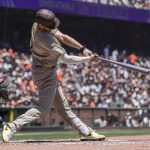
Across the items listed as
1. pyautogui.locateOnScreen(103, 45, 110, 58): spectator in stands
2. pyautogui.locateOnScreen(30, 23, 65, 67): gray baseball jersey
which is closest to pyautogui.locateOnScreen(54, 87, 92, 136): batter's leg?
pyautogui.locateOnScreen(30, 23, 65, 67): gray baseball jersey

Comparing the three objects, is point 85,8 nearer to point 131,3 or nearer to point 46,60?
point 131,3

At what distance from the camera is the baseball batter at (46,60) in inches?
290

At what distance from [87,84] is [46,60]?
43.4ft

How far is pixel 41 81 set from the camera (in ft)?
25.1

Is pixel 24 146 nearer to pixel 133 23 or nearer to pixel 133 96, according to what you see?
pixel 133 96

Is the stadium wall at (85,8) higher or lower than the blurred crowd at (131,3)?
lower

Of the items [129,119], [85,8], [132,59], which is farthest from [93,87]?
[85,8]

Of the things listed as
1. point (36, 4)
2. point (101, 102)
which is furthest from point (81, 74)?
point (36, 4)

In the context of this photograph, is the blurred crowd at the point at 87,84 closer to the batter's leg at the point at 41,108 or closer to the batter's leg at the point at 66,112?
the batter's leg at the point at 66,112

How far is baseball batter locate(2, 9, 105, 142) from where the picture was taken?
290 inches

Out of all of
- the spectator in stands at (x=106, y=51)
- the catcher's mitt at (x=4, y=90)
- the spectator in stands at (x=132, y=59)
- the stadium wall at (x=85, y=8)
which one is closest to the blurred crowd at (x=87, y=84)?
the spectator in stands at (x=132, y=59)

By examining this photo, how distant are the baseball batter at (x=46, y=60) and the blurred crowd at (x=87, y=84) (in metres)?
9.91

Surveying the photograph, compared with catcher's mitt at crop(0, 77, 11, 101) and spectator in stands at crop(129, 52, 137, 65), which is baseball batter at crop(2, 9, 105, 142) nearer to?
catcher's mitt at crop(0, 77, 11, 101)

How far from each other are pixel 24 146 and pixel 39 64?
1231mm
